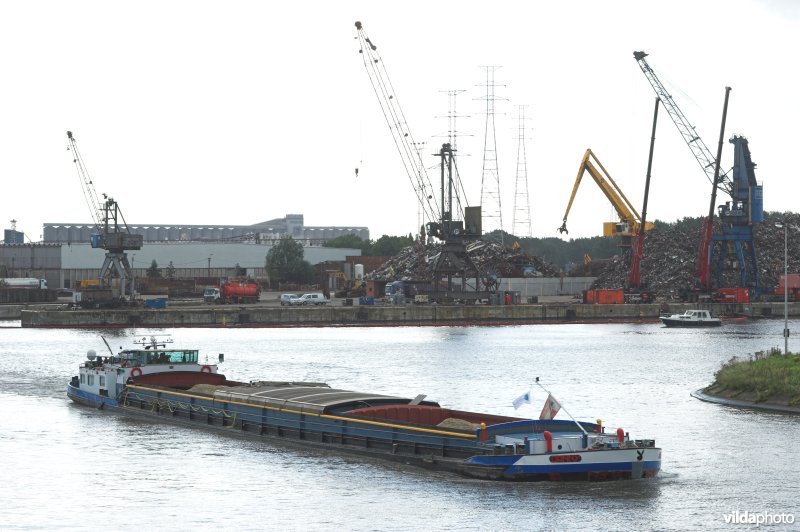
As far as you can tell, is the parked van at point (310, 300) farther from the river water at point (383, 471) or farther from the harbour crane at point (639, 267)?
the river water at point (383, 471)

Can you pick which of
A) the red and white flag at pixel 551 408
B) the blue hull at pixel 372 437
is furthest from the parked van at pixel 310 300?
the red and white flag at pixel 551 408

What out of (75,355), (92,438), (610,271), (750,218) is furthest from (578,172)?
(92,438)

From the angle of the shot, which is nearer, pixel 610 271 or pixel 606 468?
Result: pixel 606 468

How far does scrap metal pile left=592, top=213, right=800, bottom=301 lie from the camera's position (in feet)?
566

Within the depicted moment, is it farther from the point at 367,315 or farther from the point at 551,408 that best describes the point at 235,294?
the point at 551,408

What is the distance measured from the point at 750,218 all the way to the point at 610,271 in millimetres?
31990

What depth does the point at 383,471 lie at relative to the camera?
39.3 metres

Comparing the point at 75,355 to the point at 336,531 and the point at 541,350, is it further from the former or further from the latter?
the point at 336,531

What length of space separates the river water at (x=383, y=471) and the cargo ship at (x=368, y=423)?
0.62 meters

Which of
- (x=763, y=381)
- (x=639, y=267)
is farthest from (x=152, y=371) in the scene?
(x=639, y=267)

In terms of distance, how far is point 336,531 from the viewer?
106 feet

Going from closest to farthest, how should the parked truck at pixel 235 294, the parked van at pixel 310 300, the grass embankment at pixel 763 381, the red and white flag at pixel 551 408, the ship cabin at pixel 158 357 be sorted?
the red and white flag at pixel 551 408 < the grass embankment at pixel 763 381 < the ship cabin at pixel 158 357 < the parked van at pixel 310 300 < the parked truck at pixel 235 294

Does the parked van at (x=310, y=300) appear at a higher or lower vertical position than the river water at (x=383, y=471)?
higher

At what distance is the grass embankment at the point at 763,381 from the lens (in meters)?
52.7
